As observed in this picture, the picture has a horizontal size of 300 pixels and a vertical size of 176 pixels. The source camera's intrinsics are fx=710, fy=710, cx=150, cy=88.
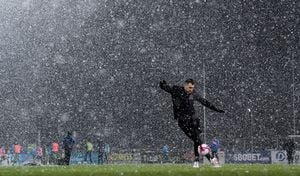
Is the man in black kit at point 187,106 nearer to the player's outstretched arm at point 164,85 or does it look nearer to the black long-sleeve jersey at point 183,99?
the black long-sleeve jersey at point 183,99

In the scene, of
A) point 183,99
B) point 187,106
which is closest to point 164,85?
point 183,99

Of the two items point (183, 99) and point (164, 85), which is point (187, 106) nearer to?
point (183, 99)

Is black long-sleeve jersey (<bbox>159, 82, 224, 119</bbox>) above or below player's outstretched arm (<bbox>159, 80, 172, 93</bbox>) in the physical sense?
below

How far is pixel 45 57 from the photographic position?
92062 millimetres

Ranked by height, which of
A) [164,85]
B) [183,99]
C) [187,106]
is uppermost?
[164,85]

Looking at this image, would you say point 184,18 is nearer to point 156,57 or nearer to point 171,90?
point 156,57

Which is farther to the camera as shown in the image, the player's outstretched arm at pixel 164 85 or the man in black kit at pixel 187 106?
the man in black kit at pixel 187 106

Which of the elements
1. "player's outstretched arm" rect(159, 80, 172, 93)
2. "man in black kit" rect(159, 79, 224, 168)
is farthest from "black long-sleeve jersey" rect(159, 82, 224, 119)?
"player's outstretched arm" rect(159, 80, 172, 93)

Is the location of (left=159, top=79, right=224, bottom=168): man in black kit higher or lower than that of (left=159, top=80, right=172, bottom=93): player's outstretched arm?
lower

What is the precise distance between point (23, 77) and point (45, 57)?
3.86 metres

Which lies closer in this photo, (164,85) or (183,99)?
(164,85)

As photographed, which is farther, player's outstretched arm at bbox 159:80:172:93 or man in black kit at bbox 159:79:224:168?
man in black kit at bbox 159:79:224:168

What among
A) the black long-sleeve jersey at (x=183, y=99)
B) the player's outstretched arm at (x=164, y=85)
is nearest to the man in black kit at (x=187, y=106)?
the black long-sleeve jersey at (x=183, y=99)

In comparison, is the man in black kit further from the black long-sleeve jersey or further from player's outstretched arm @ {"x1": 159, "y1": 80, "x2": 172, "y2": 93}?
player's outstretched arm @ {"x1": 159, "y1": 80, "x2": 172, "y2": 93}
